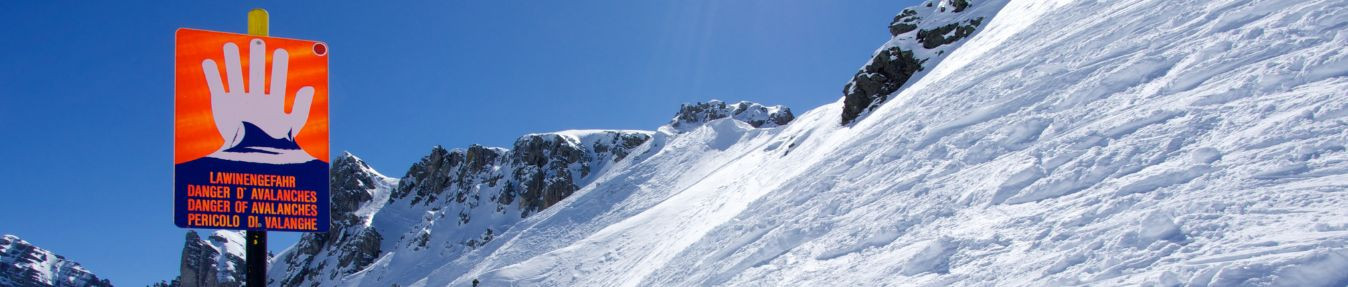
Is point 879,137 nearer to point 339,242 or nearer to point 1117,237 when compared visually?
point 1117,237

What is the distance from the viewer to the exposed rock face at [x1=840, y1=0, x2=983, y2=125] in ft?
126

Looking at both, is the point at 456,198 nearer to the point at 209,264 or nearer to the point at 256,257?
the point at 209,264

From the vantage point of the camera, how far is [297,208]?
620 centimetres

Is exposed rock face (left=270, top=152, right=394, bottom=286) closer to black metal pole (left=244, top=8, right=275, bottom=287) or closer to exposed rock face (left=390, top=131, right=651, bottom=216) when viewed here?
exposed rock face (left=390, top=131, right=651, bottom=216)

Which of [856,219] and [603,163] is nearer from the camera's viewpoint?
[856,219]

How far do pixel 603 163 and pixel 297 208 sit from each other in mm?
103468

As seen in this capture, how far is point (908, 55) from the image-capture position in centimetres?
4022

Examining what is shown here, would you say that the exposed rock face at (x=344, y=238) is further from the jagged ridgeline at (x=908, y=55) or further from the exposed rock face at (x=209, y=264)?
the jagged ridgeline at (x=908, y=55)

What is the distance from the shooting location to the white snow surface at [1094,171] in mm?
8141

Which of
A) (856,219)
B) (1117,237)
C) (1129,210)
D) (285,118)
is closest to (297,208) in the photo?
(285,118)

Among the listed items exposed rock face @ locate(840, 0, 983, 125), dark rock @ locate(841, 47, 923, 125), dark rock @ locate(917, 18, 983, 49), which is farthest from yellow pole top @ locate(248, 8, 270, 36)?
dark rock @ locate(841, 47, 923, 125)

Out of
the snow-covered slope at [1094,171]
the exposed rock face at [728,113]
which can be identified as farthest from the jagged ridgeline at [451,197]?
the snow-covered slope at [1094,171]

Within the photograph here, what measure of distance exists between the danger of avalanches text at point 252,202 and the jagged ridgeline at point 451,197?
77.0 meters

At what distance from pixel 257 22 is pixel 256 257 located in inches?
67.8
